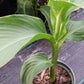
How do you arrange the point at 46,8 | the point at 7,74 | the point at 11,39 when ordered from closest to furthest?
the point at 11,39 → the point at 46,8 → the point at 7,74

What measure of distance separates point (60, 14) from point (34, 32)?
10 cm

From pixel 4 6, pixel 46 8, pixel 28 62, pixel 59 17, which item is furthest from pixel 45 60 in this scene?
pixel 4 6

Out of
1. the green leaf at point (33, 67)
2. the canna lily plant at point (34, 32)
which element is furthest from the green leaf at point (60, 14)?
the green leaf at point (33, 67)

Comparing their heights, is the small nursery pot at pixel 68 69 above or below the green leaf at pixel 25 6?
below

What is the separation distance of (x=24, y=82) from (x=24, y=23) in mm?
212

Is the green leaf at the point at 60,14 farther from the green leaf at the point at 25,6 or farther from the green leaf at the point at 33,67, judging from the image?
the green leaf at the point at 25,6

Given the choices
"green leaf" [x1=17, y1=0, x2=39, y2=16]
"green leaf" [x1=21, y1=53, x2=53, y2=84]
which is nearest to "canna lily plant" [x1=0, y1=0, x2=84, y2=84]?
"green leaf" [x1=21, y1=53, x2=53, y2=84]

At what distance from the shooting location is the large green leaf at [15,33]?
1.25 ft

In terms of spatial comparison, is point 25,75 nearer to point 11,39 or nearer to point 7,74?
point 11,39

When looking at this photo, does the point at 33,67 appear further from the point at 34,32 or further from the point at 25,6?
the point at 25,6

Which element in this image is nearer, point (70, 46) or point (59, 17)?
point (59, 17)

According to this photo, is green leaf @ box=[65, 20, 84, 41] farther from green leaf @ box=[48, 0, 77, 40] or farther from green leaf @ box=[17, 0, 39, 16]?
green leaf @ box=[17, 0, 39, 16]

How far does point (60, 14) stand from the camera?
499 millimetres

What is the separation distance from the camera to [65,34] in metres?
0.58
